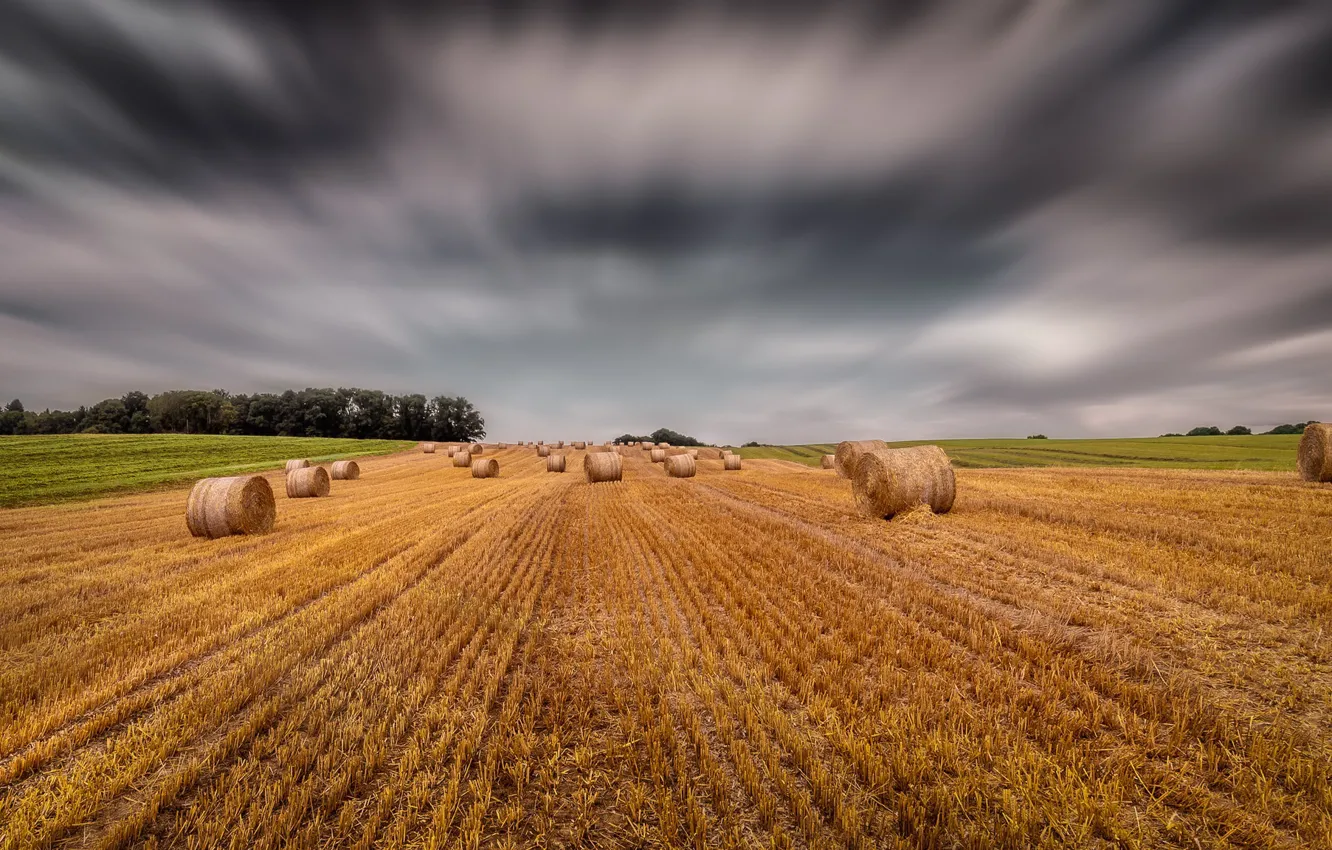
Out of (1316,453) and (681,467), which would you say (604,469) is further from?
(1316,453)

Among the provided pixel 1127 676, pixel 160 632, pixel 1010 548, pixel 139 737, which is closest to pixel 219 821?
pixel 139 737

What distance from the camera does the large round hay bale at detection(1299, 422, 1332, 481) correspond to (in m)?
13.9

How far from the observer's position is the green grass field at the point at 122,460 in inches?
816

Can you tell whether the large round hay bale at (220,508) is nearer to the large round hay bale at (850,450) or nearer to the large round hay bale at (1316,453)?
the large round hay bale at (850,450)

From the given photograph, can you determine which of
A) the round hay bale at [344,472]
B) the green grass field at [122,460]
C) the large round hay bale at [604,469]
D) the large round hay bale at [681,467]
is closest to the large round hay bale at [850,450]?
the large round hay bale at [681,467]

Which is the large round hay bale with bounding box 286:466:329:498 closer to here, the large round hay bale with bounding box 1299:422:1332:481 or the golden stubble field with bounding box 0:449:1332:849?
the golden stubble field with bounding box 0:449:1332:849

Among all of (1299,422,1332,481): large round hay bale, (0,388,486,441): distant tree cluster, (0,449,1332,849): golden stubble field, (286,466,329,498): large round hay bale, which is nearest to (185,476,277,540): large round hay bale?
(0,449,1332,849): golden stubble field

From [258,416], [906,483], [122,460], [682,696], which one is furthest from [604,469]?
[258,416]

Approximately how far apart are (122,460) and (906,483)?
45.1 meters

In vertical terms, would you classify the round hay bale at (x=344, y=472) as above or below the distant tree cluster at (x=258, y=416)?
below

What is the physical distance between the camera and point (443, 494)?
18.6 meters

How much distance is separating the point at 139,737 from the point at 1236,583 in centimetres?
1186

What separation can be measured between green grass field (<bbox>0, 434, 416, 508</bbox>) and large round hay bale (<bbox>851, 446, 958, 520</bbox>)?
102ft

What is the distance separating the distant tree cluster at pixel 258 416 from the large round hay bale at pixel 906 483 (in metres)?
89.1
